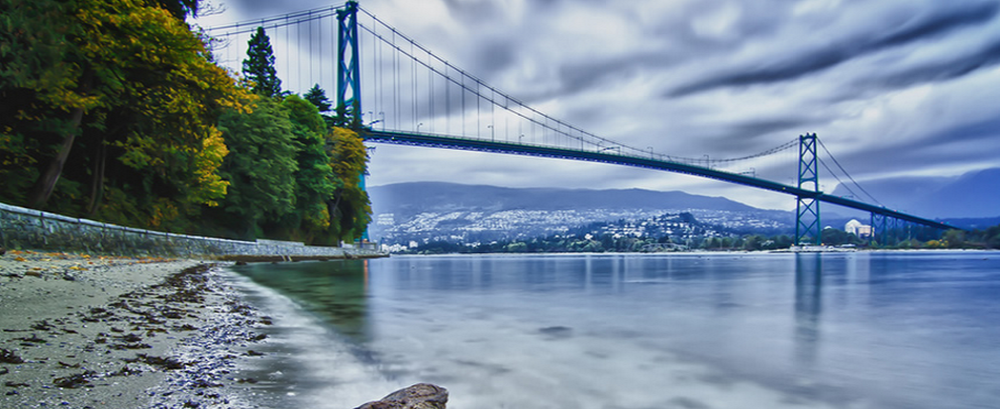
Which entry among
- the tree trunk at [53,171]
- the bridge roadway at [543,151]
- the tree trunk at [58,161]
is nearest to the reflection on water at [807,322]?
the tree trunk at [58,161]

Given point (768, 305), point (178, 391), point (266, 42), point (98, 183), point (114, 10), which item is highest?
point (266, 42)

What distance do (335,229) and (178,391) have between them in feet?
131

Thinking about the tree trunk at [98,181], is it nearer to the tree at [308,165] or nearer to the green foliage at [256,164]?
the green foliage at [256,164]

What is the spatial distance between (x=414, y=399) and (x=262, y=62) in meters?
44.5

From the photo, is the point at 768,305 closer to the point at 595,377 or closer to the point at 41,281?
the point at 595,377

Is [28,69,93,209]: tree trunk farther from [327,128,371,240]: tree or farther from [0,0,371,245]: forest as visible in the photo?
[327,128,371,240]: tree

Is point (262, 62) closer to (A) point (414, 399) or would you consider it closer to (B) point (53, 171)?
(B) point (53, 171)

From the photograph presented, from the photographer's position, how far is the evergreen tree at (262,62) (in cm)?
4047

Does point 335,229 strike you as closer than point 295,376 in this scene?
No

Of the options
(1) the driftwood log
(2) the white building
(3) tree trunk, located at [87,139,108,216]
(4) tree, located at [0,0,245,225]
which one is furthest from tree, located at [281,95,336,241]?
(2) the white building

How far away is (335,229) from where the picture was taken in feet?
134

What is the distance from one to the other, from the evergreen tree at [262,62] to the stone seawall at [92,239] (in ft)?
67.7

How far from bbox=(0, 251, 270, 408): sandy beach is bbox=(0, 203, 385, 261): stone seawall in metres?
2.72

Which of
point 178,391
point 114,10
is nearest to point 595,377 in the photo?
point 178,391
